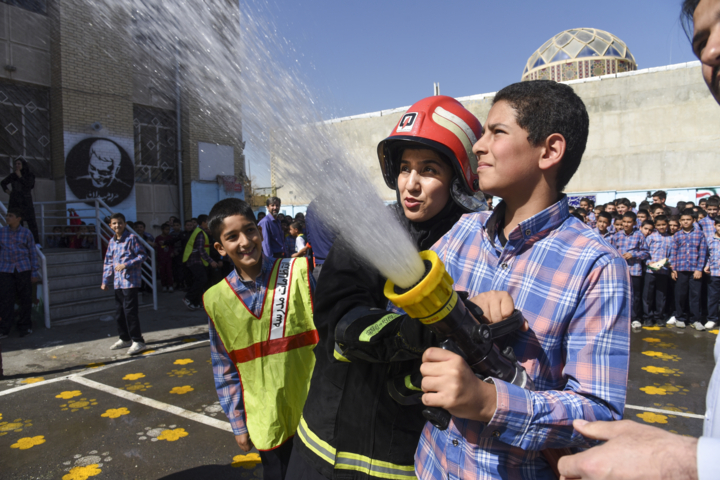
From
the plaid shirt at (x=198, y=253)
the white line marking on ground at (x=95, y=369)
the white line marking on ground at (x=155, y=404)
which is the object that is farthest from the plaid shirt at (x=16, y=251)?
the white line marking on ground at (x=155, y=404)

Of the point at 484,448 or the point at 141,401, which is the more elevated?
the point at 484,448

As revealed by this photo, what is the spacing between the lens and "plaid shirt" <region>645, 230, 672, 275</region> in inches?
334

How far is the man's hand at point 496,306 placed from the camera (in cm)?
114

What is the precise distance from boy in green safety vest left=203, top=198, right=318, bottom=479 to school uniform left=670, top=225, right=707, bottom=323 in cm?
857

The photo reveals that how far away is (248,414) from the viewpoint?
2346 mm

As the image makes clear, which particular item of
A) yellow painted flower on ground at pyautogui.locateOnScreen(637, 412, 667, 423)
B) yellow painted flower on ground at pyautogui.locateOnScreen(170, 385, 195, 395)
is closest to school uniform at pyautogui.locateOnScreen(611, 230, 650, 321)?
yellow painted flower on ground at pyautogui.locateOnScreen(637, 412, 667, 423)

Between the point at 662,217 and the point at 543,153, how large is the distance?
364 inches

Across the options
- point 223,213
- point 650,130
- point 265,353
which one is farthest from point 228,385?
point 650,130

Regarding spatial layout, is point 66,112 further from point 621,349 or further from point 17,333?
point 621,349

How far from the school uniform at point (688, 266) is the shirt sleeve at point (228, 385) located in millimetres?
8943

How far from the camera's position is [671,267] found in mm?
8430

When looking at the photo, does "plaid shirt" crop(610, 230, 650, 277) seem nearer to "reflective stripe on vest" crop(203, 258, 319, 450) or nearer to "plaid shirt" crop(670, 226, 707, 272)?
"plaid shirt" crop(670, 226, 707, 272)

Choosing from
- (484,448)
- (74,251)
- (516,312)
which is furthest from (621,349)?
(74,251)

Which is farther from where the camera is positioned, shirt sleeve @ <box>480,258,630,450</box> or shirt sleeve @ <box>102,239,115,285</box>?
shirt sleeve @ <box>102,239,115,285</box>
